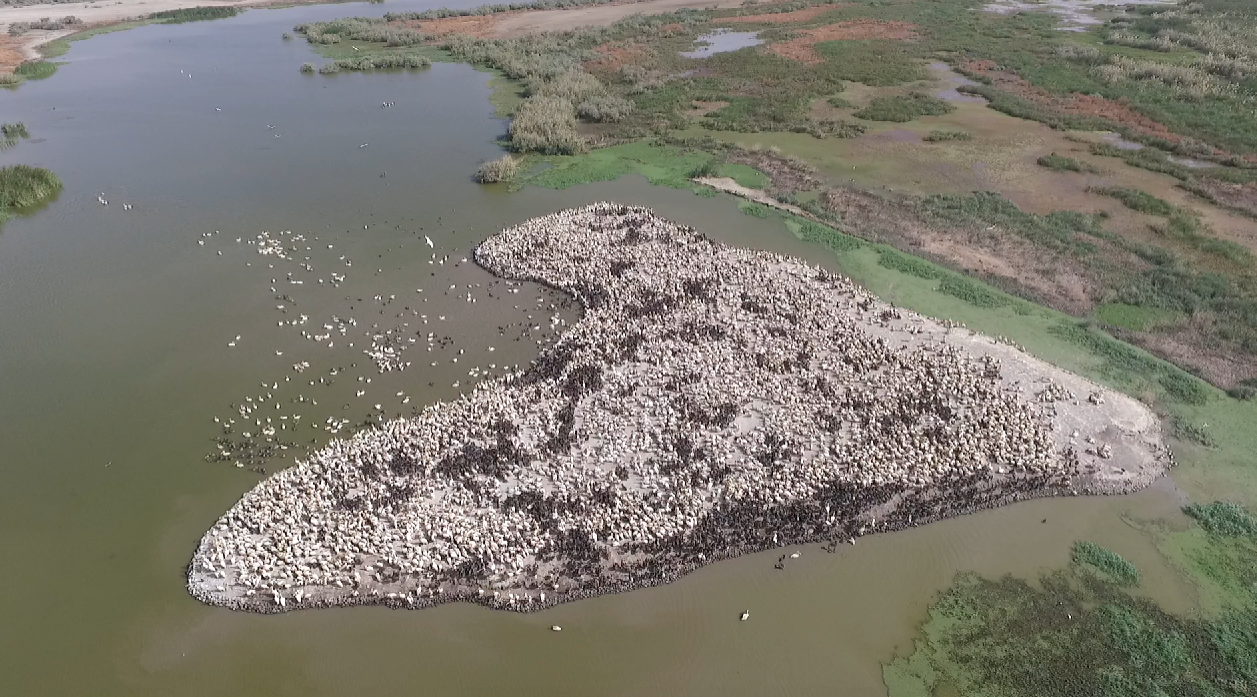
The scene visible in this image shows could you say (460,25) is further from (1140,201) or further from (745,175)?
(1140,201)

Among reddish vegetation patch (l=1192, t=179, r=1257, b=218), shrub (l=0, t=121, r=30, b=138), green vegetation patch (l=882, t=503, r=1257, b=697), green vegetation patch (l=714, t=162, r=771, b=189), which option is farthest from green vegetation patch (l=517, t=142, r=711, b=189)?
shrub (l=0, t=121, r=30, b=138)

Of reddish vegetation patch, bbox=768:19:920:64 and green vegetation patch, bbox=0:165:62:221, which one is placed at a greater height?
reddish vegetation patch, bbox=768:19:920:64

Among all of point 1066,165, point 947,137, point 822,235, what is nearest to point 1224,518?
point 822,235

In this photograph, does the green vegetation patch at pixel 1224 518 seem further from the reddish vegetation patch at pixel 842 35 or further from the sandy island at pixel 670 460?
the reddish vegetation patch at pixel 842 35

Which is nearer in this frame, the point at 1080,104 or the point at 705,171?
the point at 705,171

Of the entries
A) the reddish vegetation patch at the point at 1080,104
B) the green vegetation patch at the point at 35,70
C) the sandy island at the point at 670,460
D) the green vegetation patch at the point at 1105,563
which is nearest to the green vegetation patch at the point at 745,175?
the sandy island at the point at 670,460

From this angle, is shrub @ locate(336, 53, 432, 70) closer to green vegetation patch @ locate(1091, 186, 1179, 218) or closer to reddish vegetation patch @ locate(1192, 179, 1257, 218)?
green vegetation patch @ locate(1091, 186, 1179, 218)
